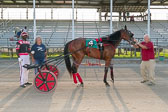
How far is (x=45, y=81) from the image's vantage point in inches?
257

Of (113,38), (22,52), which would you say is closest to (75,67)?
(113,38)

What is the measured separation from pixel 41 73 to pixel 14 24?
73.1 ft

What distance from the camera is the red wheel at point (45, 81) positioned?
21.4 feet

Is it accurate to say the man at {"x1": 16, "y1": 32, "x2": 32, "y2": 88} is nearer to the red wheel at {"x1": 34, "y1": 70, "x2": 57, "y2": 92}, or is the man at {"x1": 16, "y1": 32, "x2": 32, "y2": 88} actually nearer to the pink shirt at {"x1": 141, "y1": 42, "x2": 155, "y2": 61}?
the red wheel at {"x1": 34, "y1": 70, "x2": 57, "y2": 92}

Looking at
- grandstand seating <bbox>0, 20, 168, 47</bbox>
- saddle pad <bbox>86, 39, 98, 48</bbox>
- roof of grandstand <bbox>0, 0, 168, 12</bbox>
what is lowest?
saddle pad <bbox>86, 39, 98, 48</bbox>

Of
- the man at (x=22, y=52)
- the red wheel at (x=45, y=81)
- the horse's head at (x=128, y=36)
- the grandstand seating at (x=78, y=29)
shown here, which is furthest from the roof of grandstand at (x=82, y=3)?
the red wheel at (x=45, y=81)

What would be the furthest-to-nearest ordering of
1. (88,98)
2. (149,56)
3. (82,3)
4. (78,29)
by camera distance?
(82,3), (78,29), (149,56), (88,98)

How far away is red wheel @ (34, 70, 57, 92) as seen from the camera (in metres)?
6.53

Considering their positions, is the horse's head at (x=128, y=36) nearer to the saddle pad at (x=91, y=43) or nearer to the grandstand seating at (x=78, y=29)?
the saddle pad at (x=91, y=43)

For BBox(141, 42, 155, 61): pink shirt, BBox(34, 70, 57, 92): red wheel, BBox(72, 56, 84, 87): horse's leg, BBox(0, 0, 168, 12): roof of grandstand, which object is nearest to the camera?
BBox(34, 70, 57, 92): red wheel

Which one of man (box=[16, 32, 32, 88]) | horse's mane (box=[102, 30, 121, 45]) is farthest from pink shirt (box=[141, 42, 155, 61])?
man (box=[16, 32, 32, 88])

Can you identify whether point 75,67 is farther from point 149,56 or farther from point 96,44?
point 149,56

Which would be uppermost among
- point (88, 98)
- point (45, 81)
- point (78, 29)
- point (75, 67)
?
point (78, 29)

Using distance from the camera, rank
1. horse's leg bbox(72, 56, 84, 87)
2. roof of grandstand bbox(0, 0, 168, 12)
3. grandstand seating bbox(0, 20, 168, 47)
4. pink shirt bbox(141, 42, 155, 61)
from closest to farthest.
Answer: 1. horse's leg bbox(72, 56, 84, 87)
2. pink shirt bbox(141, 42, 155, 61)
3. grandstand seating bbox(0, 20, 168, 47)
4. roof of grandstand bbox(0, 0, 168, 12)
